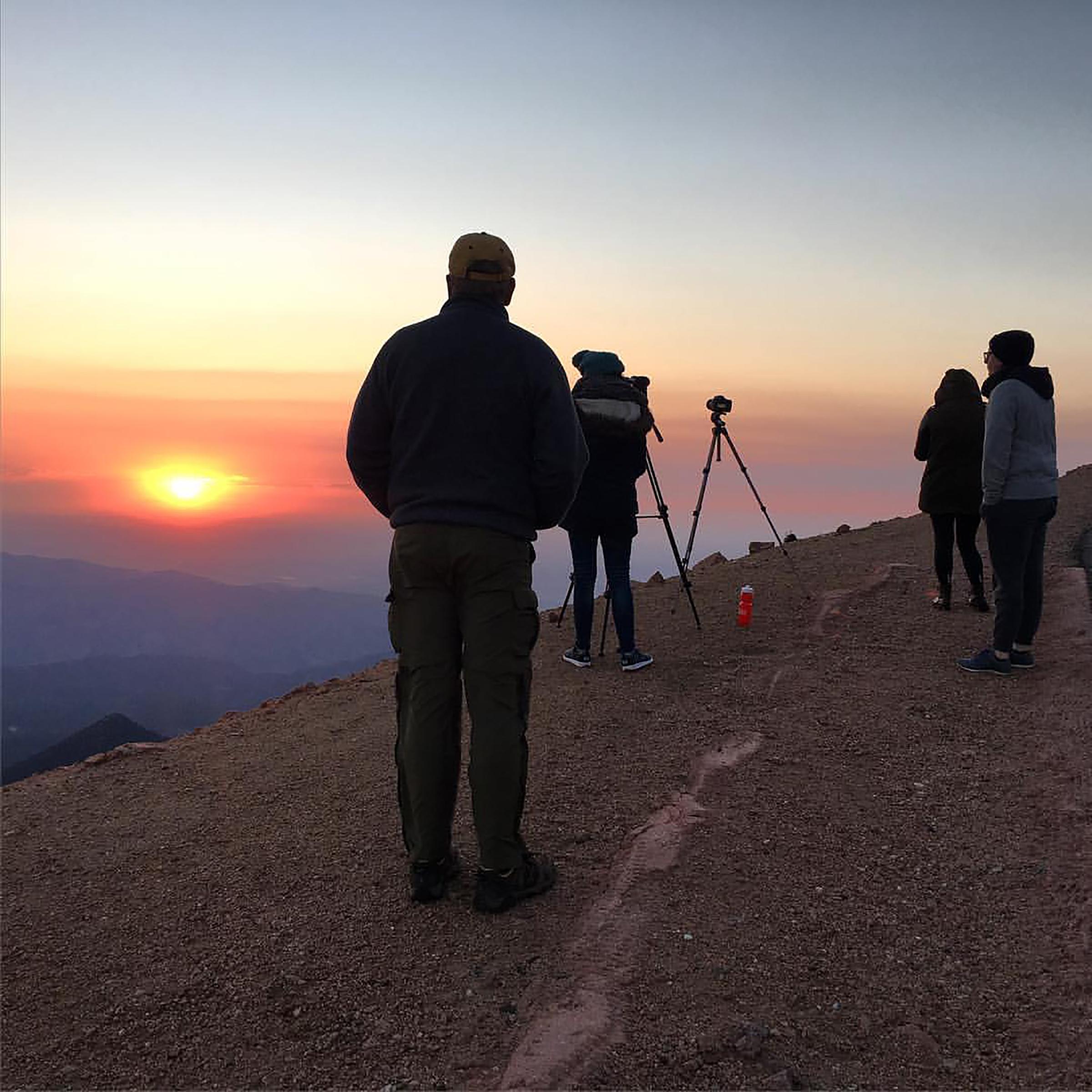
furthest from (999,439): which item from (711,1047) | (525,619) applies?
(711,1047)

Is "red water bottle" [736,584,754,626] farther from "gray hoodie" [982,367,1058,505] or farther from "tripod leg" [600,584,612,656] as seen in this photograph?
"gray hoodie" [982,367,1058,505]

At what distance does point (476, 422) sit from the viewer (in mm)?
4367

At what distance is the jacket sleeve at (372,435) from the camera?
4.54 m

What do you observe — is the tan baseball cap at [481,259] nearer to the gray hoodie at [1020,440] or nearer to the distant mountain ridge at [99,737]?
the gray hoodie at [1020,440]

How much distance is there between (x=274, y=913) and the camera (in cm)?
475

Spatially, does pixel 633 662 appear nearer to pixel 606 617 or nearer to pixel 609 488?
pixel 606 617

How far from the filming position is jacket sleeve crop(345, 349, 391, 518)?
4.54m

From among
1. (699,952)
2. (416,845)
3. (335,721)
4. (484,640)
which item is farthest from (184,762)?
(699,952)

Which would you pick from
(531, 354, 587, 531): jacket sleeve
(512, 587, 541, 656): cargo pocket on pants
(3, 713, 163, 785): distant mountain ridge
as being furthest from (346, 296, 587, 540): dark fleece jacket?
(3, 713, 163, 785): distant mountain ridge

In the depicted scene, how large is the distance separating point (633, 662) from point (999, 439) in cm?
404

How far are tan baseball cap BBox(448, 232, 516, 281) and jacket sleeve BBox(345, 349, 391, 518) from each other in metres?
0.61

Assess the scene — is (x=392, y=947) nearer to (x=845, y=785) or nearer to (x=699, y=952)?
(x=699, y=952)

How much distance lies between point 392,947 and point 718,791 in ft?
8.79

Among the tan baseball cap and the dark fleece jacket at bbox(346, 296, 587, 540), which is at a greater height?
the tan baseball cap
